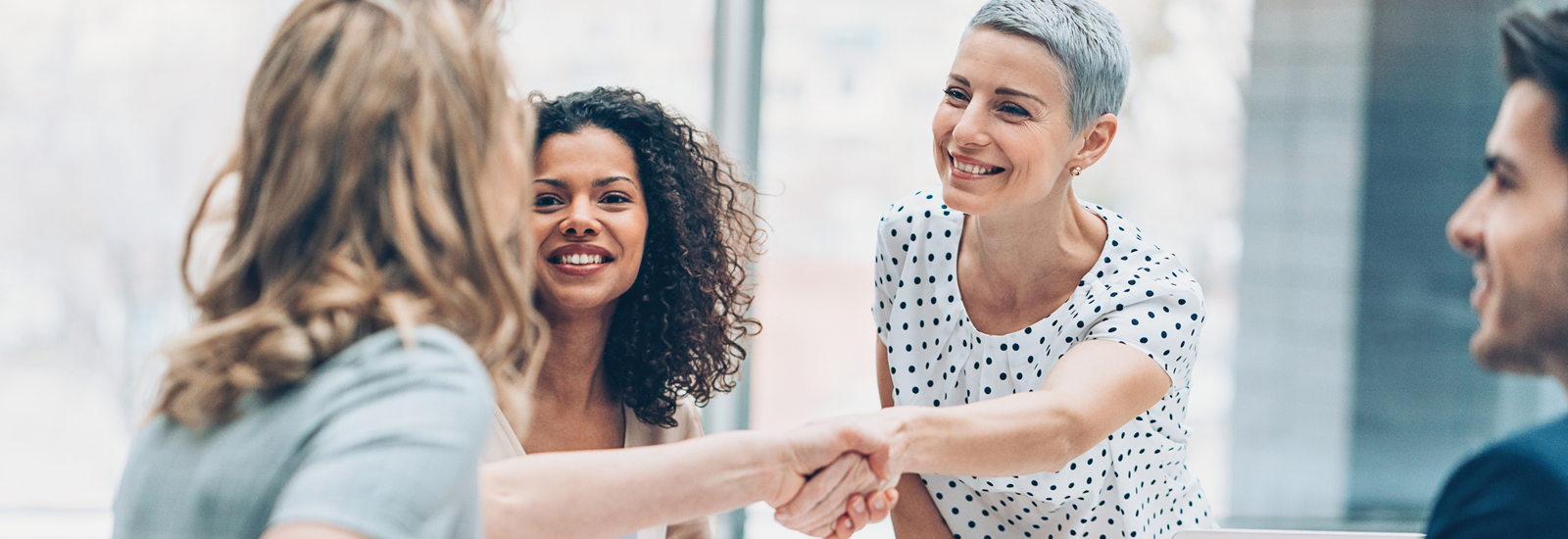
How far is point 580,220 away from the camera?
1.52 metres

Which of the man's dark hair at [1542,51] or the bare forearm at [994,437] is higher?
the man's dark hair at [1542,51]

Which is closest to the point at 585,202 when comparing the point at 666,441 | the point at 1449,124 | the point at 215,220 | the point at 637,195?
the point at 637,195

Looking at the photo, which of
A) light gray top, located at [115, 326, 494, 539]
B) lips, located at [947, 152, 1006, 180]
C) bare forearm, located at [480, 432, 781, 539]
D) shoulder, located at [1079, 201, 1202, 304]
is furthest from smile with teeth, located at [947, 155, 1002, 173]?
light gray top, located at [115, 326, 494, 539]

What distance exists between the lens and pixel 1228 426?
131 inches

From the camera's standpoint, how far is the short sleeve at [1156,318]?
4.83 feet

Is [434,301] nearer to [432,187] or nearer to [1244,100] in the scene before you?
[432,187]

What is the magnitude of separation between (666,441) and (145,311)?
2013 mm

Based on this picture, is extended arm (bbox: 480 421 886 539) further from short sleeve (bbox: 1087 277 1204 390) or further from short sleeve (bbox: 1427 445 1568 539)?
short sleeve (bbox: 1427 445 1568 539)

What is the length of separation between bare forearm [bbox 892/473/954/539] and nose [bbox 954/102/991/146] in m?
0.54

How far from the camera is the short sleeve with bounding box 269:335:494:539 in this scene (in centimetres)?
69

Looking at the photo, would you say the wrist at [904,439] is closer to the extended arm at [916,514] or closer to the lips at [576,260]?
the extended arm at [916,514]

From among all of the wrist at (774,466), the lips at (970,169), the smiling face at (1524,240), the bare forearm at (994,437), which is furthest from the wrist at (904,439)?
the smiling face at (1524,240)

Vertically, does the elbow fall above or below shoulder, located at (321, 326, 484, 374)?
below

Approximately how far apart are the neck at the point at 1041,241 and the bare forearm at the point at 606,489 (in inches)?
22.8
